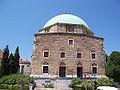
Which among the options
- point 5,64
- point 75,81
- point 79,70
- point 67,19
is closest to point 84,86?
point 75,81

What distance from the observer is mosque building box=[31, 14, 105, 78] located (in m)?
31.5

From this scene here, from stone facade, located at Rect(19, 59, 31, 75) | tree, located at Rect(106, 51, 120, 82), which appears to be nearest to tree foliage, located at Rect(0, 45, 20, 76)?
tree, located at Rect(106, 51, 120, 82)

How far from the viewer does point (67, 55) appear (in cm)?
3178

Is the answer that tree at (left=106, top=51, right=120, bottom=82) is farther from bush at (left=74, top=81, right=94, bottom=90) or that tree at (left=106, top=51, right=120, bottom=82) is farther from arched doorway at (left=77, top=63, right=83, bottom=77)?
bush at (left=74, top=81, right=94, bottom=90)

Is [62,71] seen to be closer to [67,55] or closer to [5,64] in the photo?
[67,55]

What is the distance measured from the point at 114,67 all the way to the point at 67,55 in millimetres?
6523

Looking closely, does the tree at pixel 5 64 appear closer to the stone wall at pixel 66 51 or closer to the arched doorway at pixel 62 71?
the stone wall at pixel 66 51

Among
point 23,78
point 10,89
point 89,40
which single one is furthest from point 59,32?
point 10,89

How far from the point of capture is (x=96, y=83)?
29594 millimetres

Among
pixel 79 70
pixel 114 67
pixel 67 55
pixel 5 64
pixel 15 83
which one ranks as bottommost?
pixel 15 83

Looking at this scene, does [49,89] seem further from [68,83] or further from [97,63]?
[97,63]

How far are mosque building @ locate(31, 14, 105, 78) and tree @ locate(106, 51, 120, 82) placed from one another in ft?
6.32

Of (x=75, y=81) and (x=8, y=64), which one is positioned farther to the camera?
(x=8, y=64)

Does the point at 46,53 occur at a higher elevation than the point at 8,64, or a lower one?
higher
